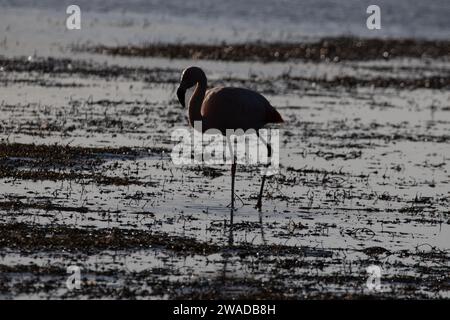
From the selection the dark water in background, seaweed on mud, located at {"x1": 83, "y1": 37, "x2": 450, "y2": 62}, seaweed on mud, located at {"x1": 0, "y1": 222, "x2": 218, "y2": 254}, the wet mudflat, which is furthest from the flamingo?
the dark water in background

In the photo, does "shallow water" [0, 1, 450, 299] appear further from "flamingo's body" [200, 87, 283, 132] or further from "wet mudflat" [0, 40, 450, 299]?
"flamingo's body" [200, 87, 283, 132]

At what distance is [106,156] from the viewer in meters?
14.7

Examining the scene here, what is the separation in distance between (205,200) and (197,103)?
117cm

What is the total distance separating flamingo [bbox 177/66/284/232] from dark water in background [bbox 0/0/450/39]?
27.5 metres

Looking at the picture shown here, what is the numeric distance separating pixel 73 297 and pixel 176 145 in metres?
7.84

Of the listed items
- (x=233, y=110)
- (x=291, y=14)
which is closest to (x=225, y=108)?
(x=233, y=110)

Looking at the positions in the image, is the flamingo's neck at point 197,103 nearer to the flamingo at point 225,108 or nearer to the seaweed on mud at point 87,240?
the flamingo at point 225,108

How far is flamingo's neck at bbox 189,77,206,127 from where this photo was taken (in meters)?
12.8

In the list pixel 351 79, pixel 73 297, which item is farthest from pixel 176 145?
pixel 351 79

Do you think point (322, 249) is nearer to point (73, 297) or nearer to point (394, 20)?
point (73, 297)

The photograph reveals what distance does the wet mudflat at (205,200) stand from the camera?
9133 millimetres

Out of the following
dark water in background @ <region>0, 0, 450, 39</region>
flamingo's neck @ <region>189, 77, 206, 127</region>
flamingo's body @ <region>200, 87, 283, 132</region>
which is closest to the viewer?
flamingo's body @ <region>200, 87, 283, 132</region>

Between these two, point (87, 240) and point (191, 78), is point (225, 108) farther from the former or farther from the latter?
point (87, 240)
